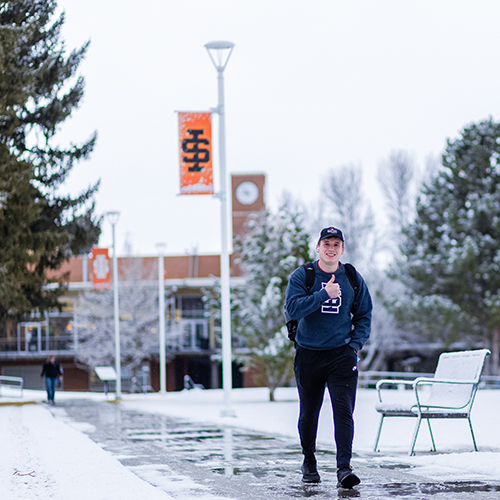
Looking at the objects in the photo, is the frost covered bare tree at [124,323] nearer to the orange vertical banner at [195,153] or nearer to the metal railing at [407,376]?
the metal railing at [407,376]

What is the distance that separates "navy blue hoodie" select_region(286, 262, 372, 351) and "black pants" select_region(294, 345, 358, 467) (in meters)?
0.07

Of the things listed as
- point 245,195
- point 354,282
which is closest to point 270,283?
point 354,282

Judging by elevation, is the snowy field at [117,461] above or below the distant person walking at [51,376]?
above

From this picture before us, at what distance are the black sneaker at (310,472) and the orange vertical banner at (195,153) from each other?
37.5 feet

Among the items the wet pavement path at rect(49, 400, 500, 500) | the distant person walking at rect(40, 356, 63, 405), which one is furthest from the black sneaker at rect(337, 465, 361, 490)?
the distant person walking at rect(40, 356, 63, 405)

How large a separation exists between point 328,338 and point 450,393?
2958 millimetres

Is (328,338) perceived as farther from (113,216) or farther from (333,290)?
(113,216)

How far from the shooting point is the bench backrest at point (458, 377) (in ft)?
25.1

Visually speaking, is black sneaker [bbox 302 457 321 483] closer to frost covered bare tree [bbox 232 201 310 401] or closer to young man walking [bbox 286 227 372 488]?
young man walking [bbox 286 227 372 488]

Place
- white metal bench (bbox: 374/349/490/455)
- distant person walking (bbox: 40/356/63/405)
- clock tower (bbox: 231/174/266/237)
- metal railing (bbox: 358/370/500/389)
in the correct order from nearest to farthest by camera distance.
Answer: white metal bench (bbox: 374/349/490/455) → distant person walking (bbox: 40/356/63/405) → metal railing (bbox: 358/370/500/389) → clock tower (bbox: 231/174/266/237)

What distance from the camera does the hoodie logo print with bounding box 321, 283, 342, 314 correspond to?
566 centimetres

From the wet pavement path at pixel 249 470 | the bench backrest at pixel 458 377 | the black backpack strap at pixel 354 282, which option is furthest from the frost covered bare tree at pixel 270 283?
the black backpack strap at pixel 354 282

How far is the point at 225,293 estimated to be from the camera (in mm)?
16875

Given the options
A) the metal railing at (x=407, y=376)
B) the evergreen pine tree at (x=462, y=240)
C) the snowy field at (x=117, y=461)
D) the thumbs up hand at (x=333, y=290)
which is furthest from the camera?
the evergreen pine tree at (x=462, y=240)
